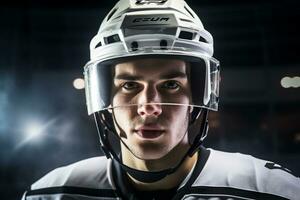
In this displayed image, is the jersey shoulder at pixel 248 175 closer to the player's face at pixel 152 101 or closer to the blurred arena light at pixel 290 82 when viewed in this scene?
the player's face at pixel 152 101

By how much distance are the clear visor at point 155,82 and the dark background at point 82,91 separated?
6.4 inches

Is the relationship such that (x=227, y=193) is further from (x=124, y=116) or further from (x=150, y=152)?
(x=124, y=116)

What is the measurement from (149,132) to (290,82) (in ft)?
2.02

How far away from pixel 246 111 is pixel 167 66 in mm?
395

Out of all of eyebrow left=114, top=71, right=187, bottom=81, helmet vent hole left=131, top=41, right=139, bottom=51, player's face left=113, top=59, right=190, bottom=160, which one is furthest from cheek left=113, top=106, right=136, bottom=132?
helmet vent hole left=131, top=41, right=139, bottom=51

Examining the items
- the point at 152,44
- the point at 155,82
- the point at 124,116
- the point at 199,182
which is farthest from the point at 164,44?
the point at 199,182

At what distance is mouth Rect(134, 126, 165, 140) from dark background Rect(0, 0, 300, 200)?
247 millimetres

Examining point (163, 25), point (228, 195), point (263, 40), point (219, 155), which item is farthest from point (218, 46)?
point (228, 195)

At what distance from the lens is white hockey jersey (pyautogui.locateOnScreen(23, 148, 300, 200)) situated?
1534 millimetres

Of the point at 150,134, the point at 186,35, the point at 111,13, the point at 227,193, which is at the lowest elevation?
the point at 227,193

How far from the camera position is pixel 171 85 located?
150 cm

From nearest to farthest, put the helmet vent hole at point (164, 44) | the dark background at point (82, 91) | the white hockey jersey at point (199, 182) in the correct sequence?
the helmet vent hole at point (164, 44), the white hockey jersey at point (199, 182), the dark background at point (82, 91)

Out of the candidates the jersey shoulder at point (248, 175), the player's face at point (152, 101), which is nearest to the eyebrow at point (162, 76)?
the player's face at point (152, 101)

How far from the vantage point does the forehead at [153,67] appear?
1489mm
